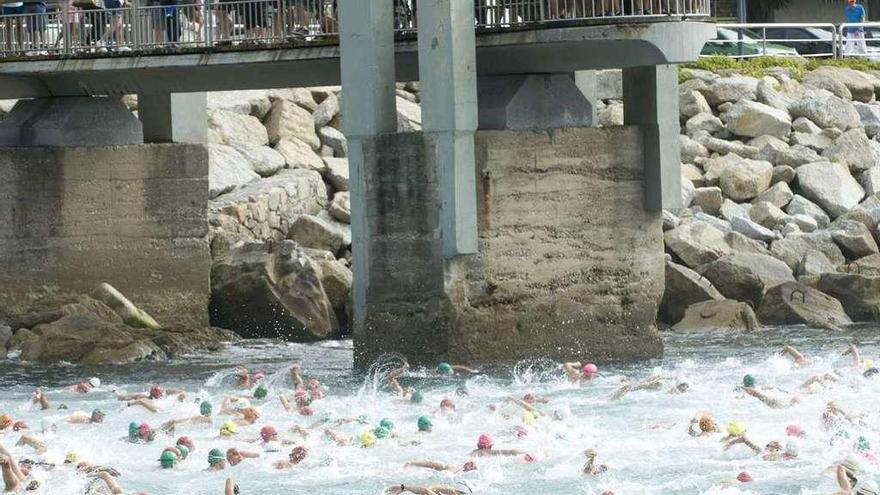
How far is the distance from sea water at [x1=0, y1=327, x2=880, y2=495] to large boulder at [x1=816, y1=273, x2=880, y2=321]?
7.42 ft

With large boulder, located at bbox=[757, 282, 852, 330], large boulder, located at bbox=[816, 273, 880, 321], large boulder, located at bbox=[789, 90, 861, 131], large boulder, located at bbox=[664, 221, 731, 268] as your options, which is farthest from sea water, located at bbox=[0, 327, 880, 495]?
large boulder, located at bbox=[789, 90, 861, 131]

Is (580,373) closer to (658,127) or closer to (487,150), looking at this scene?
(487,150)

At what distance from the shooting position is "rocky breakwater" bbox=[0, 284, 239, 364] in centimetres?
3709

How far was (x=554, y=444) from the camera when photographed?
27156 mm

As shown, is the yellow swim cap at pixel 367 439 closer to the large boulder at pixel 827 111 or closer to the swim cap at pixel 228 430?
the swim cap at pixel 228 430

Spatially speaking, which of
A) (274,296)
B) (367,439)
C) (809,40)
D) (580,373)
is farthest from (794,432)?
(809,40)

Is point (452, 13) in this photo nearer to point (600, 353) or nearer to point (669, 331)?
point (600, 353)

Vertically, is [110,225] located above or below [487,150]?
below

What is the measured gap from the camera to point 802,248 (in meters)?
43.1

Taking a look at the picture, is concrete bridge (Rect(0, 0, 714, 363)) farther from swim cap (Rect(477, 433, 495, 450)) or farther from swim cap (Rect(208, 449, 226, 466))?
swim cap (Rect(208, 449, 226, 466))

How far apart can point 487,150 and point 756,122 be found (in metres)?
17.9

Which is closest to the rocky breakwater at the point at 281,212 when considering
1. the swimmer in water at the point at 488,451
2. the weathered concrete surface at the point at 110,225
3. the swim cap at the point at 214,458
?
the weathered concrete surface at the point at 110,225

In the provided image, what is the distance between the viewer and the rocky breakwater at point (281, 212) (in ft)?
131

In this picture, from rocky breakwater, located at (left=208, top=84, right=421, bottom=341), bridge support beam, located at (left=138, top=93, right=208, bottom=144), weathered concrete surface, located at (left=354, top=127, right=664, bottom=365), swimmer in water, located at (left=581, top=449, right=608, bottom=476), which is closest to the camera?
swimmer in water, located at (left=581, top=449, right=608, bottom=476)
